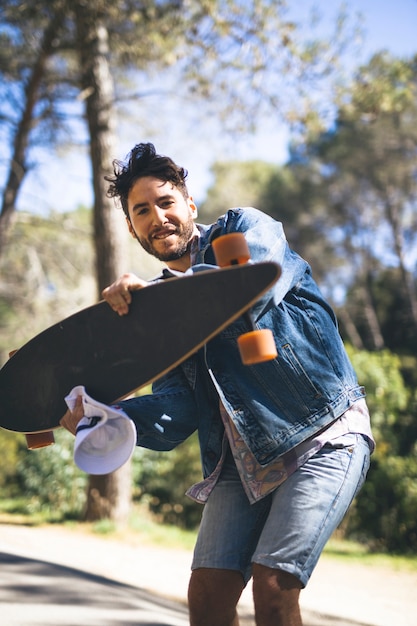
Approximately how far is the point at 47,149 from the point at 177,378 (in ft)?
40.0

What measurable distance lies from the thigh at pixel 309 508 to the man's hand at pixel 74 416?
68 centimetres

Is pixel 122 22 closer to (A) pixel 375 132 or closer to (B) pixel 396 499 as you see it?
(B) pixel 396 499

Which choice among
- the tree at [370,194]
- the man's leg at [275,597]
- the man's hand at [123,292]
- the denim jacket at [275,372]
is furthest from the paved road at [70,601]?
the tree at [370,194]

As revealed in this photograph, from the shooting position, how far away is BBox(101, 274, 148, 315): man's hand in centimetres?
205

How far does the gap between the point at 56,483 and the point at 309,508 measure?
346 inches

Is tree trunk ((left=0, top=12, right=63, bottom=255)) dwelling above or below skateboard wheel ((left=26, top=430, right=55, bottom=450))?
above

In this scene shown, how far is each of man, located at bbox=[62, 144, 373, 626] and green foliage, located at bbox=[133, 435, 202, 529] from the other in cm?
763

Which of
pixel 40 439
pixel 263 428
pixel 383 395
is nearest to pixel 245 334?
pixel 263 428

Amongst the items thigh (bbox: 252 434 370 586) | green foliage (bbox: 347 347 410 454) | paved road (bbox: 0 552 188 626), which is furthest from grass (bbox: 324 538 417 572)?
thigh (bbox: 252 434 370 586)

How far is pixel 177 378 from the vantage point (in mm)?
2436

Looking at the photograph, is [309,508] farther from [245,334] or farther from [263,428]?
[245,334]

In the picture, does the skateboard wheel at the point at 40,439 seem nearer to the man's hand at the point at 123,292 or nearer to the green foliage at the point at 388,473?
the man's hand at the point at 123,292

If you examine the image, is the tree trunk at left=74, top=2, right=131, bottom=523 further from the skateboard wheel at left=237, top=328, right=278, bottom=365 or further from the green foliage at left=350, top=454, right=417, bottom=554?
the skateboard wheel at left=237, top=328, right=278, bottom=365

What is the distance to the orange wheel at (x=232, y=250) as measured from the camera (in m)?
1.83
